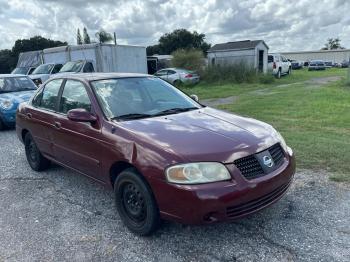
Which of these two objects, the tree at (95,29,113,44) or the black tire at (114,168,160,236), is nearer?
the black tire at (114,168,160,236)

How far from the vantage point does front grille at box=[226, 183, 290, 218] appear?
3.05 meters

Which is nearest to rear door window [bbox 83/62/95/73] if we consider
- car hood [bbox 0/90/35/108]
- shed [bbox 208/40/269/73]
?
car hood [bbox 0/90/35/108]

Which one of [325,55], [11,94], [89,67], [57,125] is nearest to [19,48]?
[89,67]

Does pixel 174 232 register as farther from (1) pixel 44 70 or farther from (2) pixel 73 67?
(1) pixel 44 70

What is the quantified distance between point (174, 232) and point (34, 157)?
3.17 meters

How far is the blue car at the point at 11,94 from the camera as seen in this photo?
30.4ft

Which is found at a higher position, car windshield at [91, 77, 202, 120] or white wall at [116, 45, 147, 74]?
white wall at [116, 45, 147, 74]

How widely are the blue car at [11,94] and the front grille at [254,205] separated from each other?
26.0 feet

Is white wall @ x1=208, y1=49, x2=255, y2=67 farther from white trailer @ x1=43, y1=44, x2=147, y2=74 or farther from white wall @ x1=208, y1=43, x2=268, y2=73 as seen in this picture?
white trailer @ x1=43, y1=44, x2=147, y2=74

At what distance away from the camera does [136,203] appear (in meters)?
3.50

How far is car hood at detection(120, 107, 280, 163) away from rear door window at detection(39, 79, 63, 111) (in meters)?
1.72

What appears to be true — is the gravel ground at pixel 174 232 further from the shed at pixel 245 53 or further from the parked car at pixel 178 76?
the shed at pixel 245 53

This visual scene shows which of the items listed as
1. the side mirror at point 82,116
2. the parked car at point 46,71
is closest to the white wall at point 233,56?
the parked car at point 46,71

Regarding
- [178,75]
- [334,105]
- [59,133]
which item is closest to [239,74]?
[178,75]
